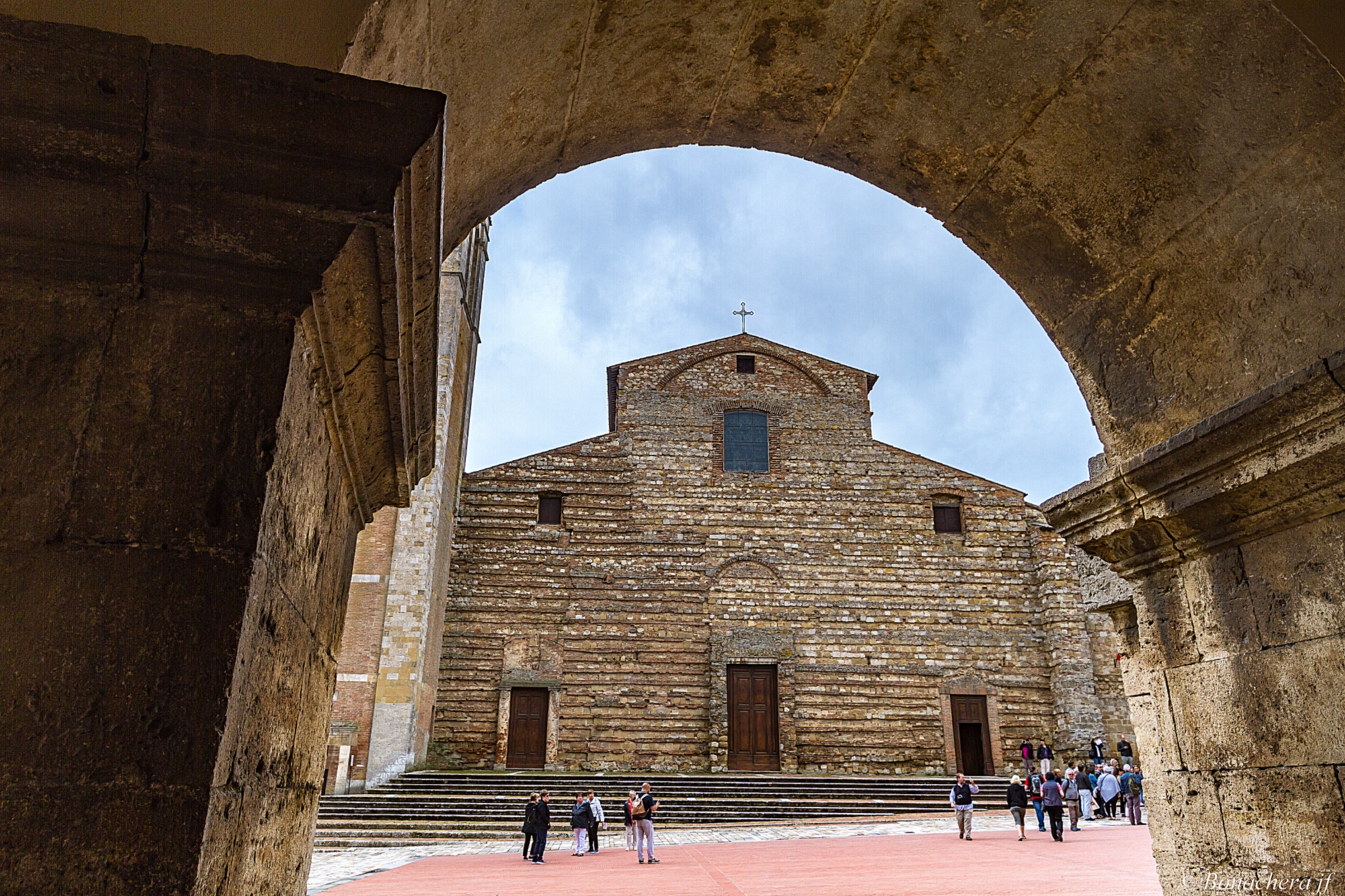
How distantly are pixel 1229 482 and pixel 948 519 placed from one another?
779 inches

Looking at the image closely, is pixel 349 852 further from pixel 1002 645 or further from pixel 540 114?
pixel 1002 645

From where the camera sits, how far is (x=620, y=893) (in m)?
7.82

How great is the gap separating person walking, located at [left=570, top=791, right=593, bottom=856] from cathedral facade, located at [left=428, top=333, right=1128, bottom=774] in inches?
273

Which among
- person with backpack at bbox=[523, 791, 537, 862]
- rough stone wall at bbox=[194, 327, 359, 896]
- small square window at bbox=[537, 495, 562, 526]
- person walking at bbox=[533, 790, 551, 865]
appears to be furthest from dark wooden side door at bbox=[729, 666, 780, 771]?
rough stone wall at bbox=[194, 327, 359, 896]

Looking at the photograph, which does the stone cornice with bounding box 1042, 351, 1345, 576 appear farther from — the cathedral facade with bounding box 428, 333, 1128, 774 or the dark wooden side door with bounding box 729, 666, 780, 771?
the dark wooden side door with bounding box 729, 666, 780, 771

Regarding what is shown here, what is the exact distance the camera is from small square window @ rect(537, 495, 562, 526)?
21.0 meters

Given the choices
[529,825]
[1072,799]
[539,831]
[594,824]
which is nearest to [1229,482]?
[539,831]

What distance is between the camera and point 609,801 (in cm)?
1644

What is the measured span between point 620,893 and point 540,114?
23.0 feet

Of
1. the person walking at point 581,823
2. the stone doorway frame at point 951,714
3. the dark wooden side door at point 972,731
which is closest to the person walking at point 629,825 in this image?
the person walking at point 581,823

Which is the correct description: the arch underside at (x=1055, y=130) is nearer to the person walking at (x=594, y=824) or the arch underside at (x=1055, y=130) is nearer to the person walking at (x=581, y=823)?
the person walking at (x=581, y=823)

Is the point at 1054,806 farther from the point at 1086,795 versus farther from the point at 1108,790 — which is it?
the point at 1086,795

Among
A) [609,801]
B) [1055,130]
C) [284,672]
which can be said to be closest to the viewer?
[284,672]

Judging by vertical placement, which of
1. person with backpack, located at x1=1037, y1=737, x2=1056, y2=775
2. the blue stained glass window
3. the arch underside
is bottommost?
person with backpack, located at x1=1037, y1=737, x2=1056, y2=775
